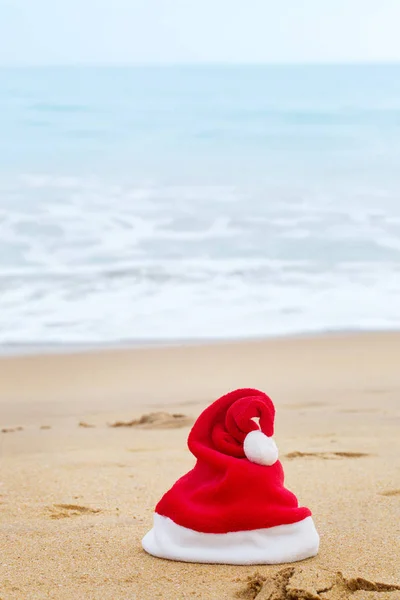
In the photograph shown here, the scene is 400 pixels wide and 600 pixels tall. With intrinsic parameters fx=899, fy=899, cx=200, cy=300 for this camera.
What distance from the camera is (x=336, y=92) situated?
27141 mm

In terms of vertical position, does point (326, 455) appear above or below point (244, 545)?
below

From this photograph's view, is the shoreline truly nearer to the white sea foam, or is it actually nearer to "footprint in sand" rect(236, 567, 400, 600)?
the white sea foam

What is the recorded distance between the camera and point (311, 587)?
2.59 meters

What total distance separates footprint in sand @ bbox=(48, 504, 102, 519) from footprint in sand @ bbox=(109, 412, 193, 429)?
172 cm

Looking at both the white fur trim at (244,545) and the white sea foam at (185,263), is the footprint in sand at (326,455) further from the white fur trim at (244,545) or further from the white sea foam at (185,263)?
the white sea foam at (185,263)

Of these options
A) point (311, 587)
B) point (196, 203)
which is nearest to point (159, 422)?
point (311, 587)

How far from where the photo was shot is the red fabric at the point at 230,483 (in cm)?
282

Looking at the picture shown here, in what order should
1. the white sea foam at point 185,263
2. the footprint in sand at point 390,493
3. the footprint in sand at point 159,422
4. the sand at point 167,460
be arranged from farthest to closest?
the white sea foam at point 185,263 → the footprint in sand at point 159,422 → the footprint in sand at point 390,493 → the sand at point 167,460

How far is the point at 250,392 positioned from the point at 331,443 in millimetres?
2061

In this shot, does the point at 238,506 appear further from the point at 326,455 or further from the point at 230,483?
A: the point at 326,455

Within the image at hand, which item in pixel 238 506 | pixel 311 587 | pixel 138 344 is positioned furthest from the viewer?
pixel 138 344

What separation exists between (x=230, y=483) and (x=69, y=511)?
106 centimetres

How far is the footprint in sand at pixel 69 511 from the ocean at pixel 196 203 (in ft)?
13.7

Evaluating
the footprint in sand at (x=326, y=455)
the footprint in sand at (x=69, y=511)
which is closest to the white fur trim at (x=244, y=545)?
the footprint in sand at (x=69, y=511)
